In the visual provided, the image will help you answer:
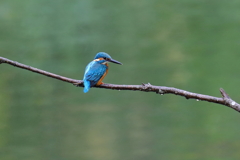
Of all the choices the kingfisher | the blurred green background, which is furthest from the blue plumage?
the blurred green background

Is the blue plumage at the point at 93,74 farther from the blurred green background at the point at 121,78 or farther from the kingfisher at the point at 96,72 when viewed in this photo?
the blurred green background at the point at 121,78

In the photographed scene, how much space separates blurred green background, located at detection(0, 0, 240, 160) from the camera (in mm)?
6562

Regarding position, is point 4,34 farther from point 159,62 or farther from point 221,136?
point 221,136

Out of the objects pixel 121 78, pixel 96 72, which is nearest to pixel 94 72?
pixel 96 72

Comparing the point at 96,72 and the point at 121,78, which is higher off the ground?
the point at 121,78

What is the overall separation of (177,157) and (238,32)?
4036mm

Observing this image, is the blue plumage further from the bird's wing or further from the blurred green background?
the blurred green background

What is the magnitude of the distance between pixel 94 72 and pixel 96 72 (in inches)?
1.5

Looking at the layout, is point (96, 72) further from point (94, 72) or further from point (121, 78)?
point (121, 78)

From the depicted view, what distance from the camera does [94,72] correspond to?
2.73 m

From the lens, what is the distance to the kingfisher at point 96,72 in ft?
8.55

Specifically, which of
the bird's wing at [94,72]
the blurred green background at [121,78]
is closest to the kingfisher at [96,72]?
the bird's wing at [94,72]

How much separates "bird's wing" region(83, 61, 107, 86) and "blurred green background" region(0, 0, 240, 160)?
3592 millimetres

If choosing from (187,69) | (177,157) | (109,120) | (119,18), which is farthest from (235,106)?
(119,18)
